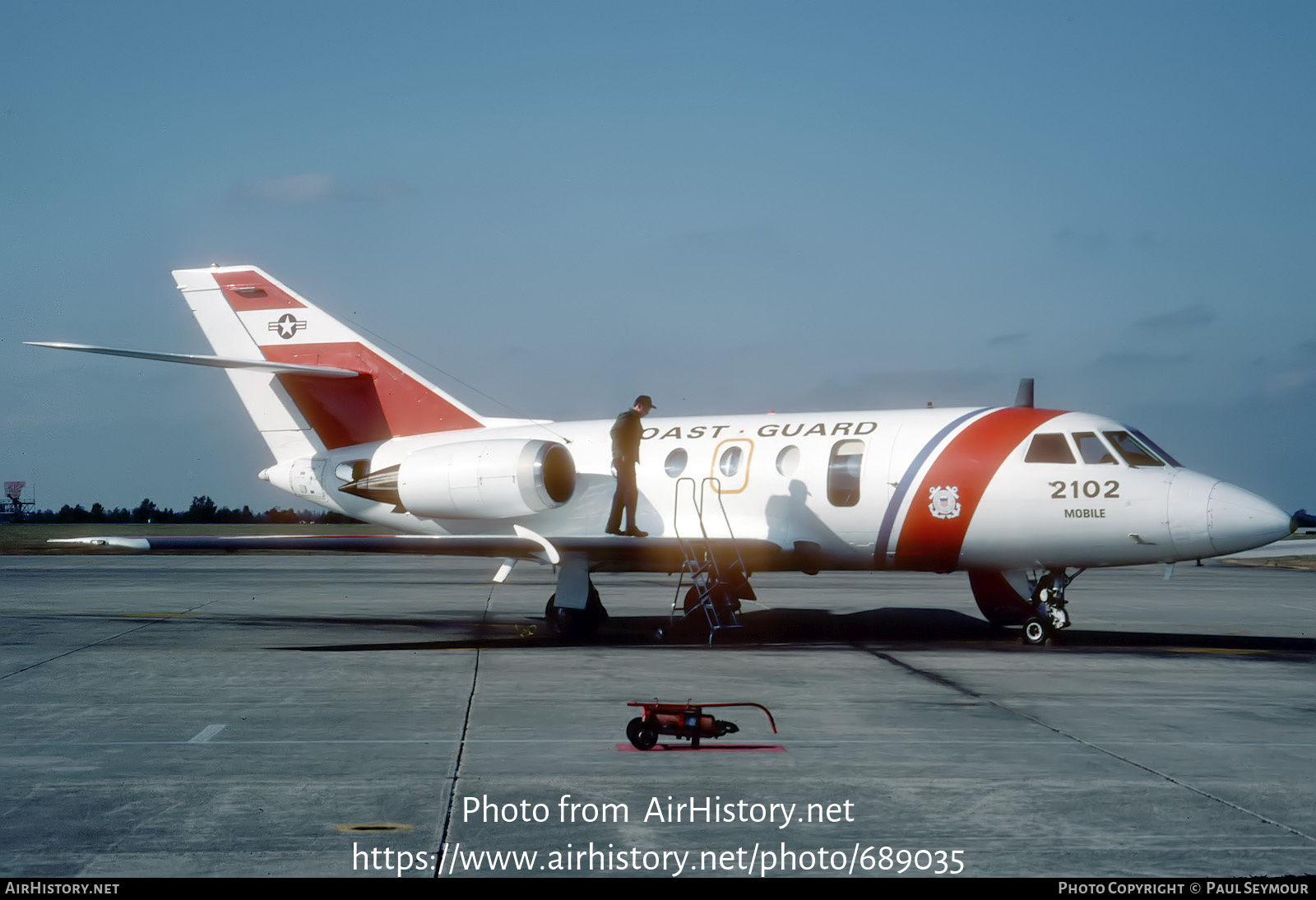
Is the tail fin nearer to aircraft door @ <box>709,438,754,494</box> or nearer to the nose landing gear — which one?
aircraft door @ <box>709,438,754,494</box>

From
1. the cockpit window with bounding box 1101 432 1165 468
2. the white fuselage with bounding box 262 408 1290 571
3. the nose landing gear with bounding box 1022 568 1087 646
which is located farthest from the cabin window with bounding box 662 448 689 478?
the cockpit window with bounding box 1101 432 1165 468

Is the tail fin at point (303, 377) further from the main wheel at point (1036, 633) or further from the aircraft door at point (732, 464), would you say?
the main wheel at point (1036, 633)

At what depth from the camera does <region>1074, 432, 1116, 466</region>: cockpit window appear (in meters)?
15.2

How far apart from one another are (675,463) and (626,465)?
4.67ft

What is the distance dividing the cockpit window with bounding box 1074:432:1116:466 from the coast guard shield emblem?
156 centimetres

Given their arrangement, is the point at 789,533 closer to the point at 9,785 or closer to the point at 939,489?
the point at 939,489

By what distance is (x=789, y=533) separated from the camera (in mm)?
16891

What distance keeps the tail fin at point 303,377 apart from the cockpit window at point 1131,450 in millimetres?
9708

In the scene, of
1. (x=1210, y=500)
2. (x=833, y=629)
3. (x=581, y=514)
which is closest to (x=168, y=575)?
(x=581, y=514)

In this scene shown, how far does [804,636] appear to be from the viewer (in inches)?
674

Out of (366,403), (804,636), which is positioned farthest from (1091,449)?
(366,403)

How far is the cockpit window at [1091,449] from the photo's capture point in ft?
49.8

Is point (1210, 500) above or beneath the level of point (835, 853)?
above

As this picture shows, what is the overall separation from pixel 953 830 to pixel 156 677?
336 inches
